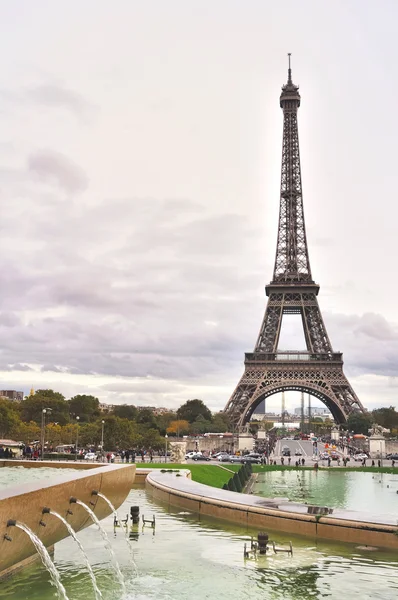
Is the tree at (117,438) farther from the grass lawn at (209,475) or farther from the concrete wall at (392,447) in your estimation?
the concrete wall at (392,447)

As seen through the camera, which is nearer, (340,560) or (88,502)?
(88,502)

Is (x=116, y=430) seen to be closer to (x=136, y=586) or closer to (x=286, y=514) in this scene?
(x=286, y=514)

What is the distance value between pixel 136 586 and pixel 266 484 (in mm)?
33600

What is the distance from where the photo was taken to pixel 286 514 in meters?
19.3

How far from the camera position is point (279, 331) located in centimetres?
11588

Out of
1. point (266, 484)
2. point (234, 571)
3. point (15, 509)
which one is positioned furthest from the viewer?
point (266, 484)

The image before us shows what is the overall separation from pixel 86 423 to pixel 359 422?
45.3 meters

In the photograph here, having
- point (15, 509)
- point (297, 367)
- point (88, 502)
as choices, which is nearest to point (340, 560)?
point (88, 502)

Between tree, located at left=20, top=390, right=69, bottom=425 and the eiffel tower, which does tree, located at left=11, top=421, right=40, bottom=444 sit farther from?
the eiffel tower

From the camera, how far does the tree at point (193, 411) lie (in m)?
160

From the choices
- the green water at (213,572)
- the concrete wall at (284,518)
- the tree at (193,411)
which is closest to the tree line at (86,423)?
the tree at (193,411)

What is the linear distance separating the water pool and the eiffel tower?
287 ft

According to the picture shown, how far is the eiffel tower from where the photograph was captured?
108875 millimetres

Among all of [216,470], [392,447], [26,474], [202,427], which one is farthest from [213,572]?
[202,427]
